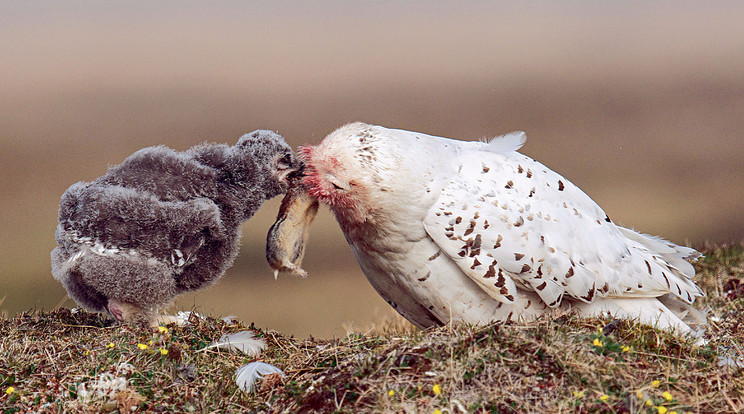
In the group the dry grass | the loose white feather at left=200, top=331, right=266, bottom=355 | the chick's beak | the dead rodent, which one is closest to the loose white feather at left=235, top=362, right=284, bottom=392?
the dry grass

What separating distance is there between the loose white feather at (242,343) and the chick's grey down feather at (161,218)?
0.55 meters

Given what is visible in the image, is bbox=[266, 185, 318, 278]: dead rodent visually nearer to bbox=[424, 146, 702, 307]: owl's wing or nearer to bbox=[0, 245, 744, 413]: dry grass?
bbox=[0, 245, 744, 413]: dry grass

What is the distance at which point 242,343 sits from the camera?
539 cm

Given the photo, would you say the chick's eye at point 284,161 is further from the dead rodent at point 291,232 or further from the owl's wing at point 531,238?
the owl's wing at point 531,238

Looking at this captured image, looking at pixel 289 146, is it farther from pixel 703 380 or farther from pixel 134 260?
pixel 703 380

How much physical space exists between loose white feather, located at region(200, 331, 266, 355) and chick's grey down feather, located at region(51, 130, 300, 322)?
0.55m

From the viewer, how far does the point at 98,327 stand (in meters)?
5.99

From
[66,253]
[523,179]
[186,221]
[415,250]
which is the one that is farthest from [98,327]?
[523,179]

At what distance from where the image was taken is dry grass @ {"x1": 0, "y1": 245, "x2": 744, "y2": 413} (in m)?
3.88

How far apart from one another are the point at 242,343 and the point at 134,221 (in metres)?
1.19

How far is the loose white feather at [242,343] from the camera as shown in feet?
17.4

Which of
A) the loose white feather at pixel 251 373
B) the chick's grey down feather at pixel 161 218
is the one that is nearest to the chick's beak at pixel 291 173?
the chick's grey down feather at pixel 161 218

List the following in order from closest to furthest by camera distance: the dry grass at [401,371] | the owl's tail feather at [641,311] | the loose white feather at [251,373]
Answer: the dry grass at [401,371]
the loose white feather at [251,373]
the owl's tail feather at [641,311]

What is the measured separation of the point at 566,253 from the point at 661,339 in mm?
940
